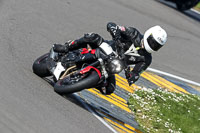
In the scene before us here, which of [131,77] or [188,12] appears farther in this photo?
[188,12]

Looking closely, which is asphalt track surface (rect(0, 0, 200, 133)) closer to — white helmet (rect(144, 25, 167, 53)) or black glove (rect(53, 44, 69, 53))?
black glove (rect(53, 44, 69, 53))

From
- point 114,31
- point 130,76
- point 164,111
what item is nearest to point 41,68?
point 114,31

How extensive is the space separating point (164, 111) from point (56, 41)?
3.43 metres

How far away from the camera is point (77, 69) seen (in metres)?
7.48

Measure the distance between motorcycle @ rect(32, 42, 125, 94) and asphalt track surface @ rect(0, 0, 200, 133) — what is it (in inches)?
9.9

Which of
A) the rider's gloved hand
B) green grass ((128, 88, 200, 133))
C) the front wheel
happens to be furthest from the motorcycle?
green grass ((128, 88, 200, 133))

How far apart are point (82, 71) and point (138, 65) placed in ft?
4.12

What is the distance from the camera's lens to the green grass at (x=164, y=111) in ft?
27.1

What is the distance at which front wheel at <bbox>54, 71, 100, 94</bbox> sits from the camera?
674cm

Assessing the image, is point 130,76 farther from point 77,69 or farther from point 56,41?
point 56,41

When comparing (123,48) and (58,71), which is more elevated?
(123,48)

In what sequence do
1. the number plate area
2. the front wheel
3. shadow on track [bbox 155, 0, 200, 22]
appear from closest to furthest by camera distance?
the front wheel, the number plate area, shadow on track [bbox 155, 0, 200, 22]

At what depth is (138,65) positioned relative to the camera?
7.66 m

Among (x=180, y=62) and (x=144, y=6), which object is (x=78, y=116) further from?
(x=144, y=6)
